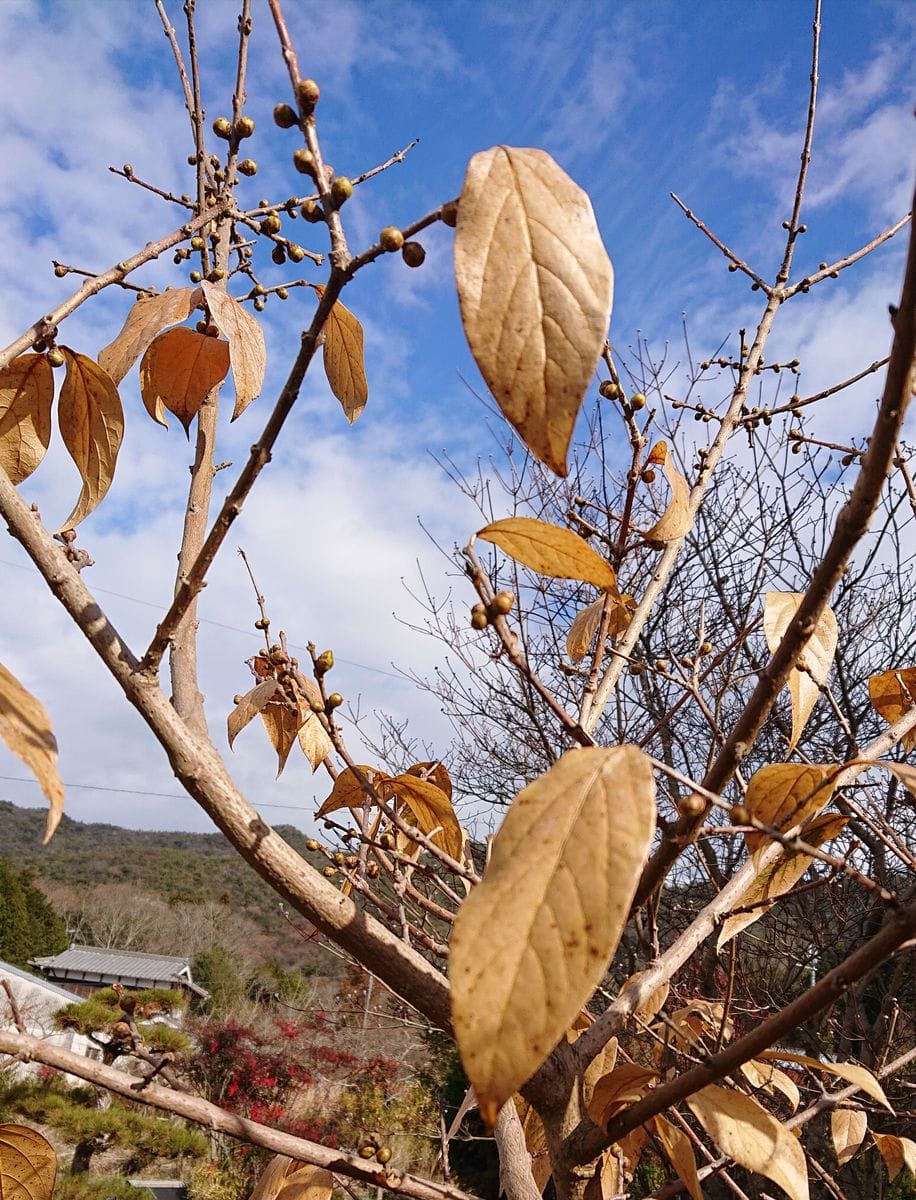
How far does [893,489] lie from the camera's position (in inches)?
219

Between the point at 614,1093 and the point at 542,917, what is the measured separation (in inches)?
13.8

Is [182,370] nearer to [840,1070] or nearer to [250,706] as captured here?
[250,706]

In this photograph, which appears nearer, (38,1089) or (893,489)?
(893,489)

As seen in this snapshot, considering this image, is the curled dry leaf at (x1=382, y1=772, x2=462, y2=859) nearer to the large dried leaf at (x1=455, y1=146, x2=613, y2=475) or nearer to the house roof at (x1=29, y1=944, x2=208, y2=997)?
the large dried leaf at (x1=455, y1=146, x2=613, y2=475)

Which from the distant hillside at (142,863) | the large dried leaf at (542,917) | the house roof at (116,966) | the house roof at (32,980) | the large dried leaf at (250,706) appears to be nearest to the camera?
the large dried leaf at (542,917)

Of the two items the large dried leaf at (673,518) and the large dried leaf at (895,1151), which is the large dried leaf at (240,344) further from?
the large dried leaf at (895,1151)

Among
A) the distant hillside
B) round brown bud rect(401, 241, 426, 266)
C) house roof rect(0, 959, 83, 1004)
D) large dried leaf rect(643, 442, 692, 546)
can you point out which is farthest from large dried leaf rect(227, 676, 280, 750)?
the distant hillside

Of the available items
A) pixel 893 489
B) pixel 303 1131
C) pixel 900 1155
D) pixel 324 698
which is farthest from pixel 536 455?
pixel 303 1131

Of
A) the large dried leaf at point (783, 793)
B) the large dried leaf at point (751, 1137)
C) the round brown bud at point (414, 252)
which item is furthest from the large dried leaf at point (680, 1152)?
the round brown bud at point (414, 252)

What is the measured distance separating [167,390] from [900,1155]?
105 cm

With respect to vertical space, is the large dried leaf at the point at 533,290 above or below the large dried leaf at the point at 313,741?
above

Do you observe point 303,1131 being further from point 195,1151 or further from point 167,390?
point 167,390

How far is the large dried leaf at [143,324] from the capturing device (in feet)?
1.95

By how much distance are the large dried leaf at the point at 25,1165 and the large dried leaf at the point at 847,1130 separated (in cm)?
78
